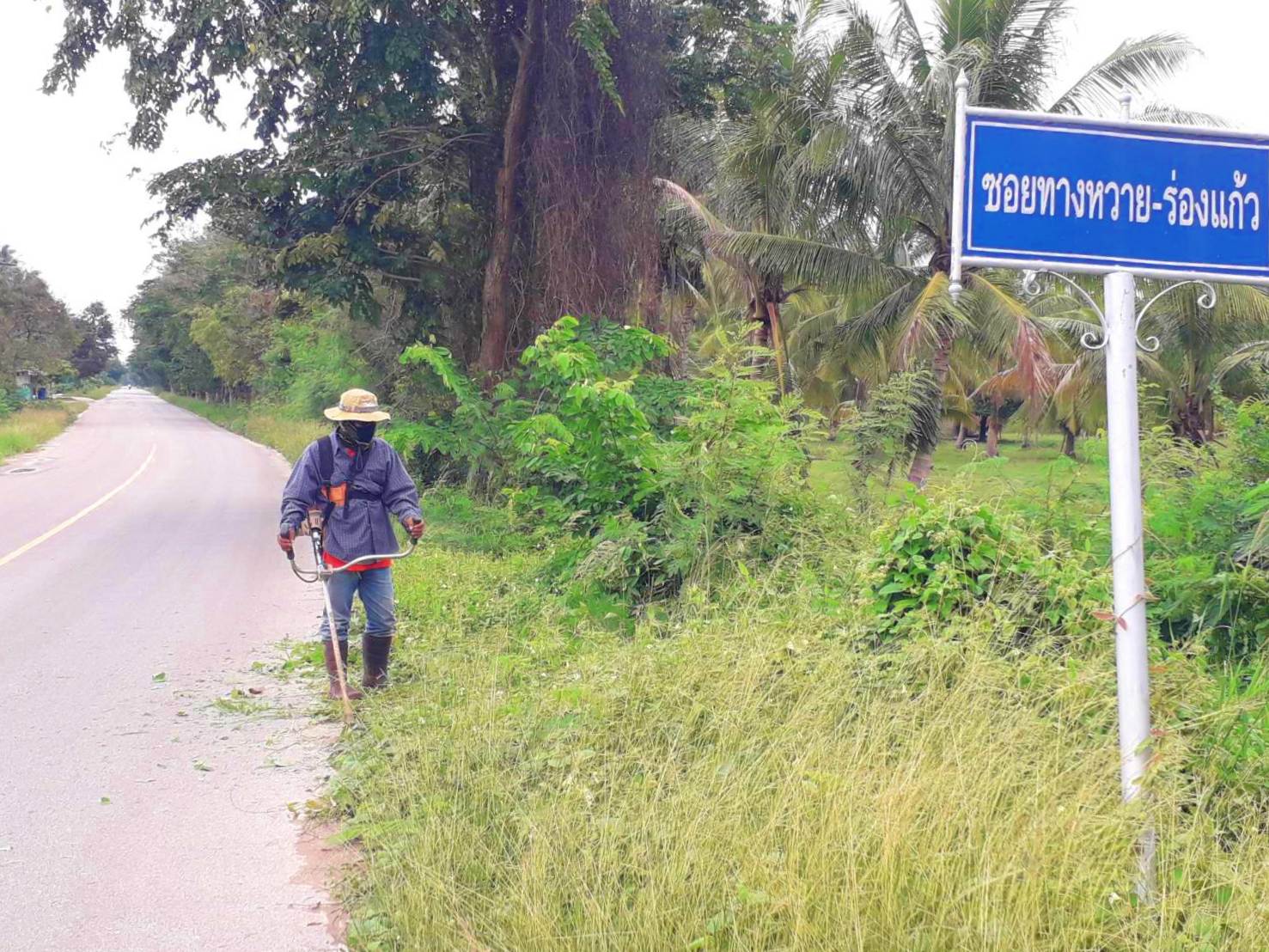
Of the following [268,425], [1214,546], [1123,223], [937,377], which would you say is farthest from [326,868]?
[268,425]

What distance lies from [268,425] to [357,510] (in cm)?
3821

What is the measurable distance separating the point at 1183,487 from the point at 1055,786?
3730mm

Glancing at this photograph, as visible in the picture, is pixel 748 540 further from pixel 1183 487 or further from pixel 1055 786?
pixel 1055 786

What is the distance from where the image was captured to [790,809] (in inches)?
147

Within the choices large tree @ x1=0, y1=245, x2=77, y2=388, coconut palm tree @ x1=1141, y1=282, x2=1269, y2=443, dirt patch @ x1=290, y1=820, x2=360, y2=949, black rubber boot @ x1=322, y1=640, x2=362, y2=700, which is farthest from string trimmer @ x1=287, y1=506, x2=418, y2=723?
large tree @ x1=0, y1=245, x2=77, y2=388

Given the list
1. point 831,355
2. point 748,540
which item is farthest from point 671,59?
point 748,540

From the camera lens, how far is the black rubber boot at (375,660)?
6570mm

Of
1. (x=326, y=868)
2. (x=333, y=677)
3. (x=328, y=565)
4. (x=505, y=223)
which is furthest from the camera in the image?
(x=505, y=223)

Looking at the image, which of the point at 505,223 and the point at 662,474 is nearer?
the point at 662,474

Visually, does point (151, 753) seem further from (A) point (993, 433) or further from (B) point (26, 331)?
(B) point (26, 331)

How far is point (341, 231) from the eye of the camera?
15469 mm

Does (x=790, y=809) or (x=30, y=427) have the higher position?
(x=30, y=427)

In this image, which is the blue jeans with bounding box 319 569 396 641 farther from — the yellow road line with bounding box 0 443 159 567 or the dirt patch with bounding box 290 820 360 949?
the yellow road line with bounding box 0 443 159 567

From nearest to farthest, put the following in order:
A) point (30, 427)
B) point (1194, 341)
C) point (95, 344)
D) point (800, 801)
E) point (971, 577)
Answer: point (800, 801) < point (971, 577) < point (1194, 341) < point (30, 427) < point (95, 344)
